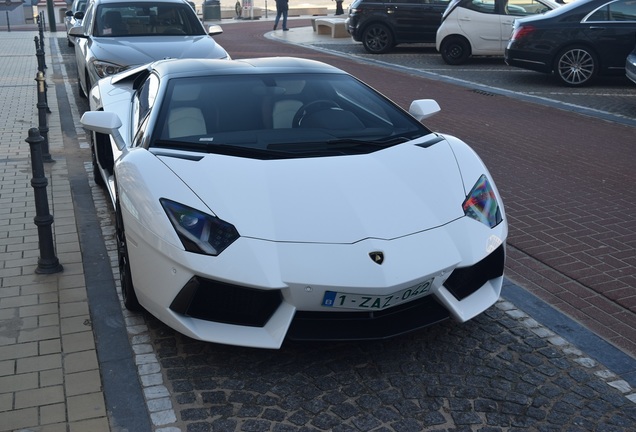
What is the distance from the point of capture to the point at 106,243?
6.05 meters

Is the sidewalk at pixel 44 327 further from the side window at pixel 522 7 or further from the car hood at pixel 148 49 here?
the side window at pixel 522 7

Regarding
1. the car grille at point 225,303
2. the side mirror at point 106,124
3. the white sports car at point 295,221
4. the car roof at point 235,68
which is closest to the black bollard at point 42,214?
the side mirror at point 106,124

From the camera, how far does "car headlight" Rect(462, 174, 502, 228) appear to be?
4395 millimetres

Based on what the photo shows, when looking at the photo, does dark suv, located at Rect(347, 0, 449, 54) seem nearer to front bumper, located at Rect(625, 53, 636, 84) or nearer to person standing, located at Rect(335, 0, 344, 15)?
front bumper, located at Rect(625, 53, 636, 84)

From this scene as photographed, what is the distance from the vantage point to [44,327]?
15.2 feet

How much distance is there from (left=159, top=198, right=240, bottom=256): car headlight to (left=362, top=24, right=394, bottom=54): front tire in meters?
16.5

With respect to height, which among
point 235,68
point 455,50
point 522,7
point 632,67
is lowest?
point 455,50

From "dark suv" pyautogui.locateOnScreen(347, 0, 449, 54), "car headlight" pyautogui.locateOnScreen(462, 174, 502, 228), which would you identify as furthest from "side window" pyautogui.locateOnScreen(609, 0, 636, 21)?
"car headlight" pyautogui.locateOnScreen(462, 174, 502, 228)

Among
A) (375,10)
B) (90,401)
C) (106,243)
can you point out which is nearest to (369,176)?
(90,401)

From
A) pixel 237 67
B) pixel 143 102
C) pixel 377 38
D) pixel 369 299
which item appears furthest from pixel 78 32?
pixel 377 38

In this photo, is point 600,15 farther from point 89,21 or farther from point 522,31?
point 89,21

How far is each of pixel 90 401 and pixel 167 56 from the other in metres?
7.04

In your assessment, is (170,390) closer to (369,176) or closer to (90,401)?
(90,401)

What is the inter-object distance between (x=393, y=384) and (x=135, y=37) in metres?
8.28
